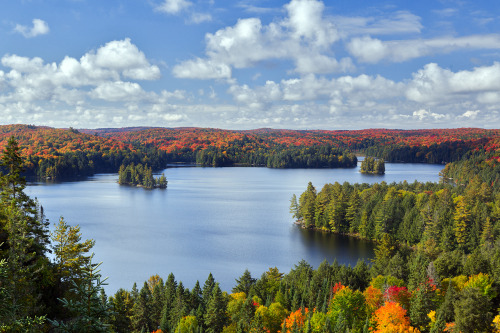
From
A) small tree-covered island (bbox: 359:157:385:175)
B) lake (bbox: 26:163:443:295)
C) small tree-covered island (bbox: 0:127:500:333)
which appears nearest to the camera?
small tree-covered island (bbox: 0:127:500:333)

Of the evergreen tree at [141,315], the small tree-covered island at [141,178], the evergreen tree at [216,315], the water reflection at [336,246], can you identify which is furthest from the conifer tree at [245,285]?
the small tree-covered island at [141,178]

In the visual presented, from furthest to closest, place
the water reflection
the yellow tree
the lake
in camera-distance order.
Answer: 1. the yellow tree
2. the water reflection
3. the lake

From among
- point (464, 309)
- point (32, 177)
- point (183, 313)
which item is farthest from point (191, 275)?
point (32, 177)

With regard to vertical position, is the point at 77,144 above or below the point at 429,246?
above

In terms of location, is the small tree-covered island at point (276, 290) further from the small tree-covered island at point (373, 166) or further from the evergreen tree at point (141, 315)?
the small tree-covered island at point (373, 166)

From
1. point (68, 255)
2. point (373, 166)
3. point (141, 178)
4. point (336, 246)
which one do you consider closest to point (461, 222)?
point (336, 246)

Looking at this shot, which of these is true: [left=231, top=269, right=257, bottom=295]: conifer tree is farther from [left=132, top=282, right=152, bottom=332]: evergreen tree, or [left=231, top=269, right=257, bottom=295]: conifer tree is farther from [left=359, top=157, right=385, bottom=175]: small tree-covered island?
[left=359, top=157, right=385, bottom=175]: small tree-covered island

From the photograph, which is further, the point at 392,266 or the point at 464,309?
the point at 392,266

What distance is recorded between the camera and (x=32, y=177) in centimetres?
15038

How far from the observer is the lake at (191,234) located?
5087 centimetres

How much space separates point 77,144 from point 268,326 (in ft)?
629

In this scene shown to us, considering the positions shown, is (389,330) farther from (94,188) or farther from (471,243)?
(94,188)

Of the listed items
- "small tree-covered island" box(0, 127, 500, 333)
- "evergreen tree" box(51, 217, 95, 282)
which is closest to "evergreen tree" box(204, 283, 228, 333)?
"small tree-covered island" box(0, 127, 500, 333)

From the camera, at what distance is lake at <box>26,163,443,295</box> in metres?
50.9
